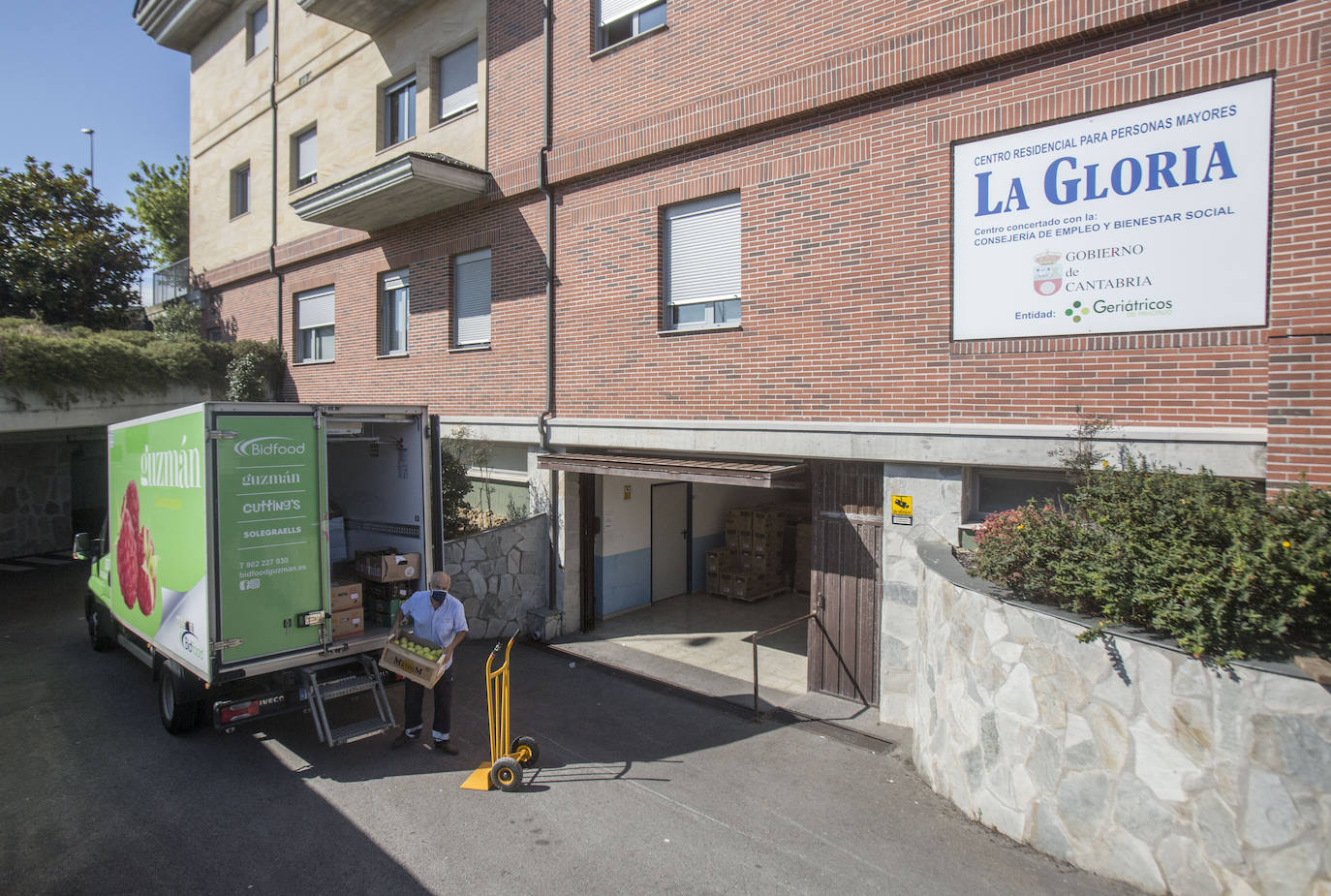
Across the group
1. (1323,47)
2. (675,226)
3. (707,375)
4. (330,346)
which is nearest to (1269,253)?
(1323,47)

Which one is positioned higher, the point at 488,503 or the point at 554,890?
the point at 488,503

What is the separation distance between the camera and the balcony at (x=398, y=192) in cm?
1154

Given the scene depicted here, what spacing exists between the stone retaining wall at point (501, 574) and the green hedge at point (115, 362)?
334 inches

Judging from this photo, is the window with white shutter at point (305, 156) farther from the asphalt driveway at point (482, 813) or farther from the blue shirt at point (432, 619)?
the blue shirt at point (432, 619)

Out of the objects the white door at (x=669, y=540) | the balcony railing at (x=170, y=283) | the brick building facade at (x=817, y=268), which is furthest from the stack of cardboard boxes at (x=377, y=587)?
the balcony railing at (x=170, y=283)

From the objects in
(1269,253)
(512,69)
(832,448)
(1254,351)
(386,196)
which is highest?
(512,69)

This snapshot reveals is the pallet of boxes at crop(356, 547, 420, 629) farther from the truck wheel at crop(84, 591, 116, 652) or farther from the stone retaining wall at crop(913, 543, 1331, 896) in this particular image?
the stone retaining wall at crop(913, 543, 1331, 896)

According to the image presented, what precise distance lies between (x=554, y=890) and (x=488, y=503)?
8.61 meters

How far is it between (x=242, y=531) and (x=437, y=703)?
92.4 inches

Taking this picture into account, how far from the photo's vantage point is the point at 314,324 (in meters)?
16.2

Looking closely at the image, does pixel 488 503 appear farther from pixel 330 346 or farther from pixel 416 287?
pixel 330 346

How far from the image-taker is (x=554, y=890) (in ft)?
16.4

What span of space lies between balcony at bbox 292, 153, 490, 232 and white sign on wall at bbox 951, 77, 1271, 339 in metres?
7.64

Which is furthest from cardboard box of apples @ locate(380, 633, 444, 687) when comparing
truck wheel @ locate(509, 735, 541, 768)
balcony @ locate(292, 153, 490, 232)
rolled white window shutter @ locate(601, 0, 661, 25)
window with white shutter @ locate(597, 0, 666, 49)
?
rolled white window shutter @ locate(601, 0, 661, 25)
